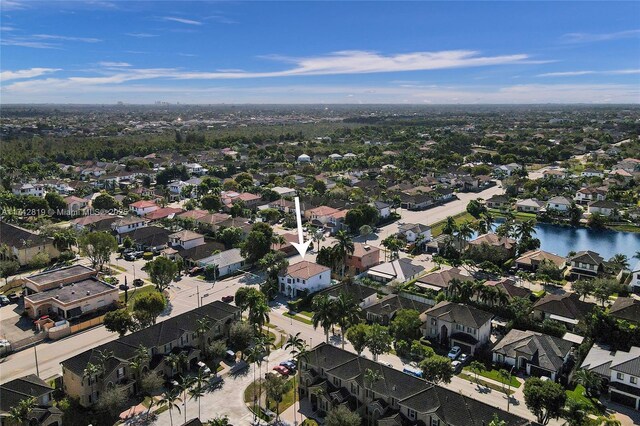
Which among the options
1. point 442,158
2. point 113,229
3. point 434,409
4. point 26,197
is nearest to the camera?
point 434,409

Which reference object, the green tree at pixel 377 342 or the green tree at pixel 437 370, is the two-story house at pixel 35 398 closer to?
the green tree at pixel 377 342

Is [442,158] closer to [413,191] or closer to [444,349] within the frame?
[413,191]

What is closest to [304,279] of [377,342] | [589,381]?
[377,342]

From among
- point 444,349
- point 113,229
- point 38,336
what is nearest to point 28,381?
point 38,336

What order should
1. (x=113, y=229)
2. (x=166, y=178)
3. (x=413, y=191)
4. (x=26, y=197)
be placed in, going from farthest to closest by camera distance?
(x=166, y=178), (x=413, y=191), (x=26, y=197), (x=113, y=229)

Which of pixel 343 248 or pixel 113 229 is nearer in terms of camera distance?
pixel 343 248

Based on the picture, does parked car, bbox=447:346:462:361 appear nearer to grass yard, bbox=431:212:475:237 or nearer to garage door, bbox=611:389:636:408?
garage door, bbox=611:389:636:408

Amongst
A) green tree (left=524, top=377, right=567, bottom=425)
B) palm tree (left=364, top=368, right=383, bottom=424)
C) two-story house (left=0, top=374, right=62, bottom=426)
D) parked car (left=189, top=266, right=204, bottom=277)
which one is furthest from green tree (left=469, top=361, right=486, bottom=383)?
parked car (left=189, top=266, right=204, bottom=277)
